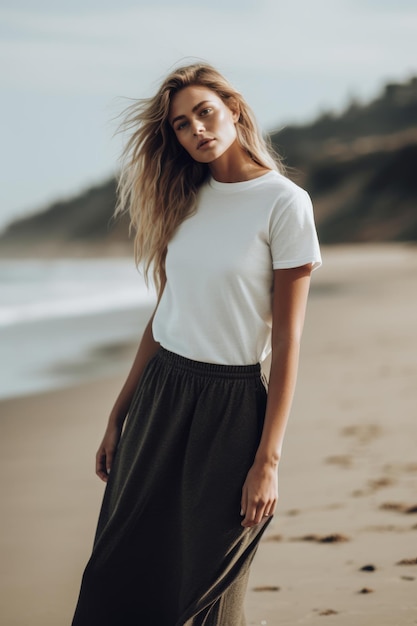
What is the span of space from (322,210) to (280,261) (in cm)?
5587

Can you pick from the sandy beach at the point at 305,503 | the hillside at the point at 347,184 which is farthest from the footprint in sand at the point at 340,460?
the hillside at the point at 347,184

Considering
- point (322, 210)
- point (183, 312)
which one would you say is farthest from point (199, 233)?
point (322, 210)

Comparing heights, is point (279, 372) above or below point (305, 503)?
above

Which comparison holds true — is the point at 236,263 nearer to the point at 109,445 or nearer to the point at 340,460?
the point at 109,445

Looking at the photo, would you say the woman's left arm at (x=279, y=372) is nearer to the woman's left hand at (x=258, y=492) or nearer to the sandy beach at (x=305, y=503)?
the woman's left hand at (x=258, y=492)

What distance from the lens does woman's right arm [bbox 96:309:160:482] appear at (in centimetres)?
235

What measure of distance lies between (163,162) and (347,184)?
189ft

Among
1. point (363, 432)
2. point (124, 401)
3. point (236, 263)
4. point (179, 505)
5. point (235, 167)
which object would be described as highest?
point (235, 167)

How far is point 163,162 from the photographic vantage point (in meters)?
2.37

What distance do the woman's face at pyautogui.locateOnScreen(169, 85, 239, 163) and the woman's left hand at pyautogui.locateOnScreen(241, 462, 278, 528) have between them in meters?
0.75

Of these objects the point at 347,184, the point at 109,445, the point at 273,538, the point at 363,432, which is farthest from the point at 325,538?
the point at 347,184

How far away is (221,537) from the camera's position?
2.06 m

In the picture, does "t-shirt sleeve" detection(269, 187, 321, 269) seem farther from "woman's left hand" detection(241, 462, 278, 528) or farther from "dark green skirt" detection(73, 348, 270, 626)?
"woman's left hand" detection(241, 462, 278, 528)

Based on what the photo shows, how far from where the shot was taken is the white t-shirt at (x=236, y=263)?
2008 millimetres
